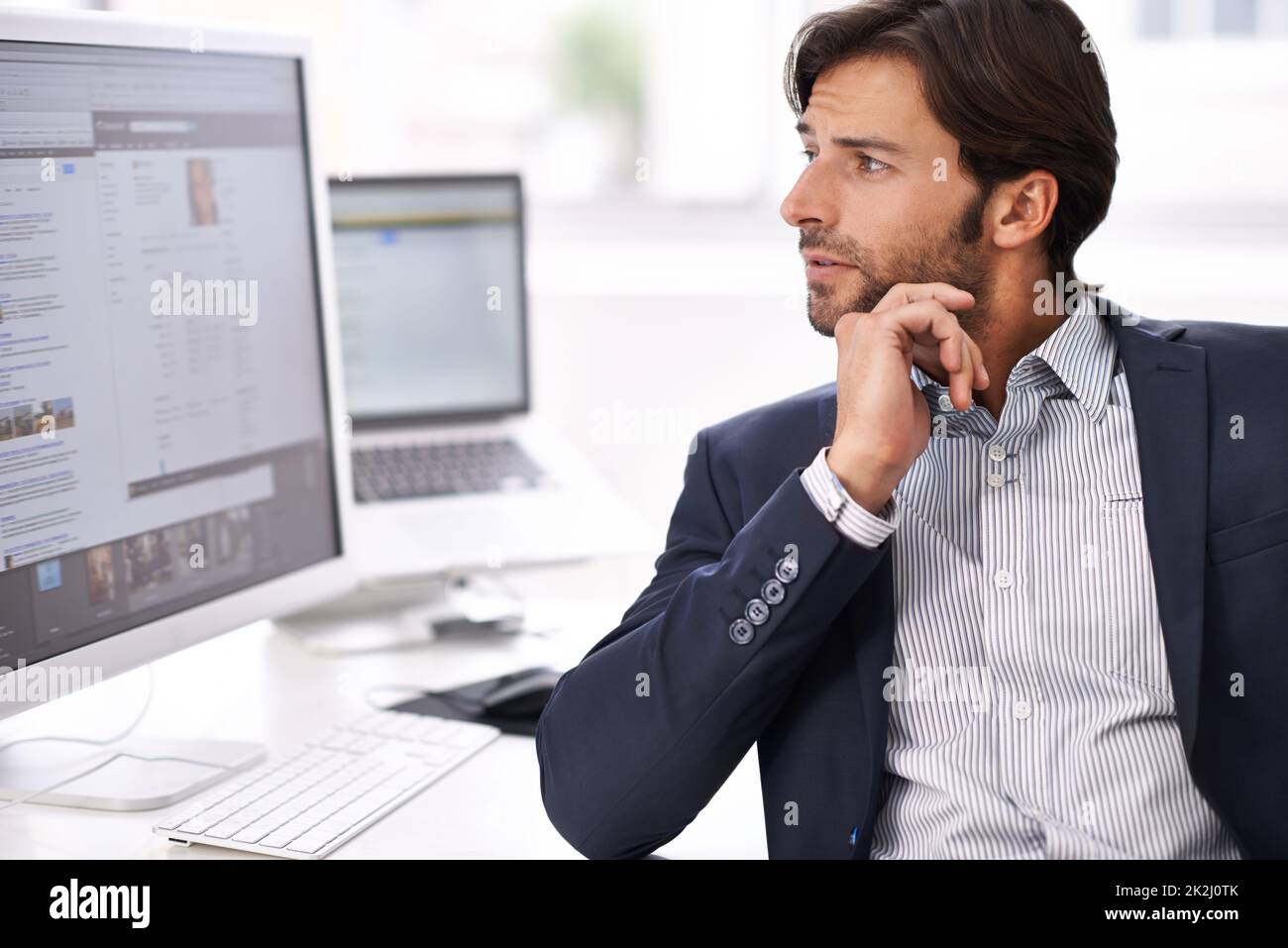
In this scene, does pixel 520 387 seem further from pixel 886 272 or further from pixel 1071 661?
pixel 1071 661

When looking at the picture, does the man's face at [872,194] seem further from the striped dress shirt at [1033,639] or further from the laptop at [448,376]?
the laptop at [448,376]

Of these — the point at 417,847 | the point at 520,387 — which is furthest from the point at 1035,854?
the point at 520,387

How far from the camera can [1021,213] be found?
140 cm

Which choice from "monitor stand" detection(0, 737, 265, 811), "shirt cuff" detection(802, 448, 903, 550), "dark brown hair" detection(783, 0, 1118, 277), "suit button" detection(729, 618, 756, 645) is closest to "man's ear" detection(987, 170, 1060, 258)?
"dark brown hair" detection(783, 0, 1118, 277)

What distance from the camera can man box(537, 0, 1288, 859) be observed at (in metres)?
1.09

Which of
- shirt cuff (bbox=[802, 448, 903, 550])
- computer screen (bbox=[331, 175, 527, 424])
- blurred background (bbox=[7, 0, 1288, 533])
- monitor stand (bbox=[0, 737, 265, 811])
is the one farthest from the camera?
blurred background (bbox=[7, 0, 1288, 533])

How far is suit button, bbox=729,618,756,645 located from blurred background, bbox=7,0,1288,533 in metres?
1.67

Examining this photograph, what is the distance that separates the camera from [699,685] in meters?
1.09

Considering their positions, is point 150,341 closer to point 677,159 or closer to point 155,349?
point 155,349

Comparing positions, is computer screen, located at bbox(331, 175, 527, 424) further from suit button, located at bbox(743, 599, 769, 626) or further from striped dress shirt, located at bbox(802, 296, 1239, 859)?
suit button, located at bbox(743, 599, 769, 626)

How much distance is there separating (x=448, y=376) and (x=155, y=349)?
83 cm
